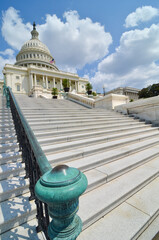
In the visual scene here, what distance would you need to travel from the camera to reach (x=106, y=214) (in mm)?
1869

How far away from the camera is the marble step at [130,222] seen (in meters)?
1.53

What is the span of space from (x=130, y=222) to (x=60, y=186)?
1.61 metres

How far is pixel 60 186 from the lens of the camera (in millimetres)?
831

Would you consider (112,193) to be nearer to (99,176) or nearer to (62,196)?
(99,176)

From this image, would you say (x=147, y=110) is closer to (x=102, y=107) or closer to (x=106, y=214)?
(x=102, y=107)

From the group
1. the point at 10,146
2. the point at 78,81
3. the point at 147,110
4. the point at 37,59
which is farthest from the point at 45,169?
the point at 37,59

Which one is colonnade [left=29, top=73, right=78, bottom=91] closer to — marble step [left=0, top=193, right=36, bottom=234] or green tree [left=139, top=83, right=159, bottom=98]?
green tree [left=139, top=83, right=159, bottom=98]

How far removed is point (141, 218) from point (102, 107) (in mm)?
8881

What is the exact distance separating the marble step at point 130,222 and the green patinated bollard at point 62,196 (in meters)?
0.89

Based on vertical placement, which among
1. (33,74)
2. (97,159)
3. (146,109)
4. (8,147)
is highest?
(33,74)

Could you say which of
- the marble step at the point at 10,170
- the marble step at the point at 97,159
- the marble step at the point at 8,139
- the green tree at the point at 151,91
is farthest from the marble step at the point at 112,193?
the green tree at the point at 151,91

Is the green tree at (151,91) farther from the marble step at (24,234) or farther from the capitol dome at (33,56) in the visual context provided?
the marble step at (24,234)

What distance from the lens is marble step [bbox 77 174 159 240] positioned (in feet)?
5.03

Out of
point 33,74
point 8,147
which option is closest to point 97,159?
point 8,147
